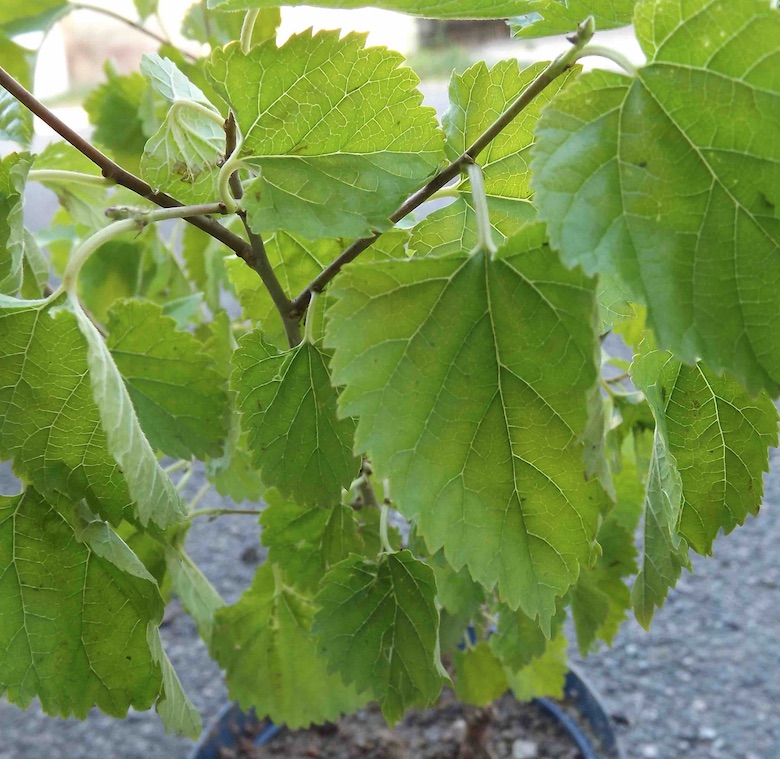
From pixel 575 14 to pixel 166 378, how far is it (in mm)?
351

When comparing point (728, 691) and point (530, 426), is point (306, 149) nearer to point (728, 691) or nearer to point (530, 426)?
point (530, 426)

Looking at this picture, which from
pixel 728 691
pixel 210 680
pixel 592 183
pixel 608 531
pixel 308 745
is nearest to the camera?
pixel 592 183

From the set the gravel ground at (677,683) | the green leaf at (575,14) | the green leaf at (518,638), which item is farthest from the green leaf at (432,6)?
the gravel ground at (677,683)

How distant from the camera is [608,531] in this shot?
663mm

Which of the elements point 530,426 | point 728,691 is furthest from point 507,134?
point 728,691

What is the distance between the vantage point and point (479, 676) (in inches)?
30.3

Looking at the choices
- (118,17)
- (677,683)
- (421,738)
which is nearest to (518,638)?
(421,738)

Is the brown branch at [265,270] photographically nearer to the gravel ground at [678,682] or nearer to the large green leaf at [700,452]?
the large green leaf at [700,452]

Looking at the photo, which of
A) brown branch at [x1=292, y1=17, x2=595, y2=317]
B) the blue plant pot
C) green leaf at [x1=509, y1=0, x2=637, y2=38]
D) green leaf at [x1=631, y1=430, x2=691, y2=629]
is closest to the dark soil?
the blue plant pot

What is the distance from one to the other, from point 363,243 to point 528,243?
120 millimetres

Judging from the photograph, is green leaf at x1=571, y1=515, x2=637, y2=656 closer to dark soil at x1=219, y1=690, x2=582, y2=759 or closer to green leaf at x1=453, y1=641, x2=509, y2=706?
green leaf at x1=453, y1=641, x2=509, y2=706

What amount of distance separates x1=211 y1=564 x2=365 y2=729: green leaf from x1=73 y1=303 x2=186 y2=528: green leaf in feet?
1.09

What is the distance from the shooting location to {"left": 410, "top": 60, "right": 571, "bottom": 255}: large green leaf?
0.45m

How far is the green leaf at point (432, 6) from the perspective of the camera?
33cm
